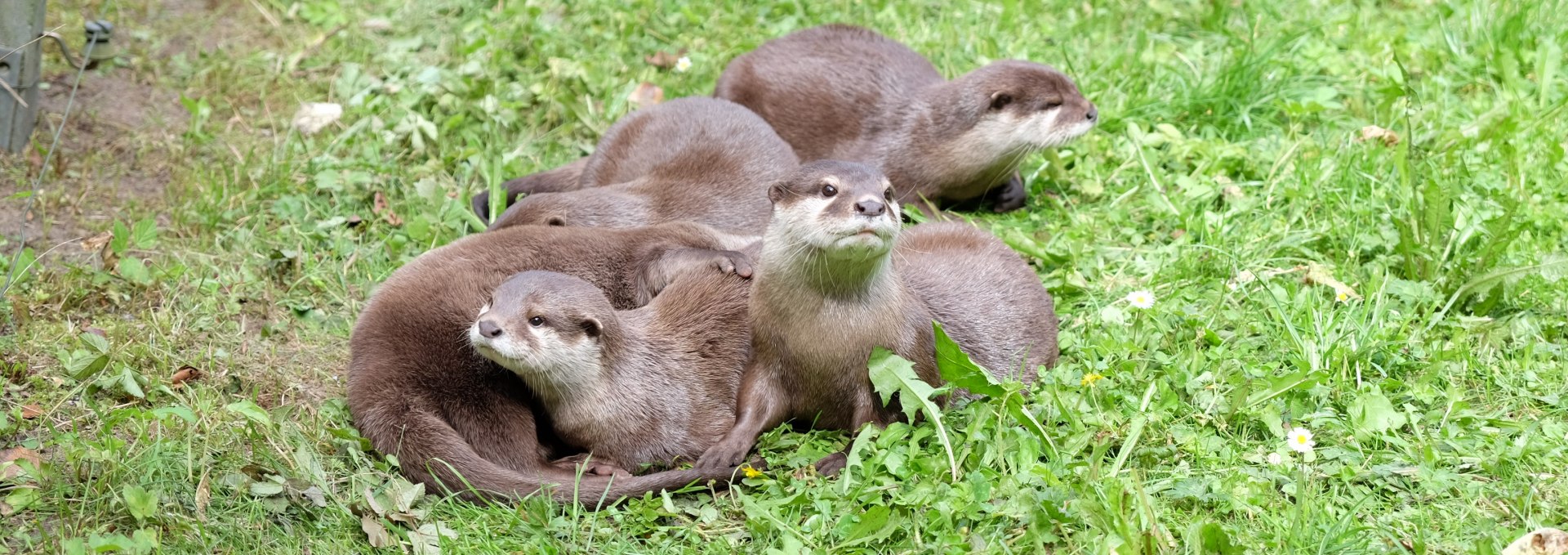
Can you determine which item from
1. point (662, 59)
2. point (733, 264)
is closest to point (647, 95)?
point (662, 59)

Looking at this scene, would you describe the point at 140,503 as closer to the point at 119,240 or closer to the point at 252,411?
the point at 252,411

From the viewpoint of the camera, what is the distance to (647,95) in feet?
15.5

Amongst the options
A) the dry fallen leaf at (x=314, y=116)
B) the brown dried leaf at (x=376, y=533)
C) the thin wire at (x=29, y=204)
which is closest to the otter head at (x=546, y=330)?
the brown dried leaf at (x=376, y=533)

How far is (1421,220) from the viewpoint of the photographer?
351 centimetres

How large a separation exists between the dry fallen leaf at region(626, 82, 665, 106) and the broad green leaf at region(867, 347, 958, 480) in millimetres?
1980

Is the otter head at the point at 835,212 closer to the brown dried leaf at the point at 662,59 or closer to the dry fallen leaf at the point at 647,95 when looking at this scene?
the dry fallen leaf at the point at 647,95

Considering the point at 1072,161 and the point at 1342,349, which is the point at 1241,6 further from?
the point at 1342,349

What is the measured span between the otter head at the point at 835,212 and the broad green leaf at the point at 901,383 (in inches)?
9.3

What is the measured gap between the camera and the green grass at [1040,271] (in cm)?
265

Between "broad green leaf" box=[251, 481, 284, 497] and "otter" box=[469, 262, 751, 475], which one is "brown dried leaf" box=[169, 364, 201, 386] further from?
"otter" box=[469, 262, 751, 475]

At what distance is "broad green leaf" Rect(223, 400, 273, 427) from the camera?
285 centimetres

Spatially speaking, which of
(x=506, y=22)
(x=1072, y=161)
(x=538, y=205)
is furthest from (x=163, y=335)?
(x=1072, y=161)

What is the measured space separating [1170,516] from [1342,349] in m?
→ 0.80

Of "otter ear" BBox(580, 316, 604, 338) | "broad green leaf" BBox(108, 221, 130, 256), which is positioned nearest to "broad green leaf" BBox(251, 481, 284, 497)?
"otter ear" BBox(580, 316, 604, 338)
